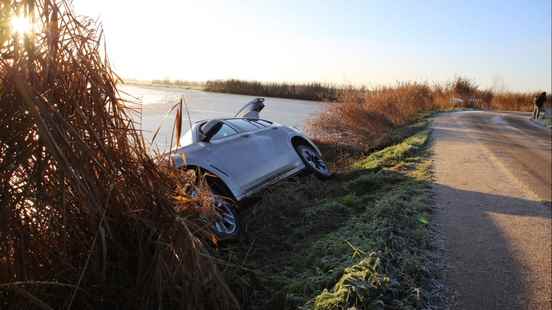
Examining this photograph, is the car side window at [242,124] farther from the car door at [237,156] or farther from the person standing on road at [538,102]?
the person standing on road at [538,102]

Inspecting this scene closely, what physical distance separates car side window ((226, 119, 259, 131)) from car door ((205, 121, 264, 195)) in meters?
0.10

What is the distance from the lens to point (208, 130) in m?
6.75

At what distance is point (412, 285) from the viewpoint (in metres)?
3.76

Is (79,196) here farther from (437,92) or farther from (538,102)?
(437,92)

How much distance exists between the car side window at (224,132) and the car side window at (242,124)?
0.58ft

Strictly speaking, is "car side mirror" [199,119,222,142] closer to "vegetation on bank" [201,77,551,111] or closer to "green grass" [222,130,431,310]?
"green grass" [222,130,431,310]

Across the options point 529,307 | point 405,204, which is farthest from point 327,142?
point 529,307

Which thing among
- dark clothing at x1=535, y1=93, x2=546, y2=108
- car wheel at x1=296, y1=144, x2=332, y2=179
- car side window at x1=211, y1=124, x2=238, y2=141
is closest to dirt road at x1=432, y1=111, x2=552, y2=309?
car wheel at x1=296, y1=144, x2=332, y2=179

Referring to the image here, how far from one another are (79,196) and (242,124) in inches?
205

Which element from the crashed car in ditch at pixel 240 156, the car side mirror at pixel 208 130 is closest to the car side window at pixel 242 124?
the crashed car in ditch at pixel 240 156

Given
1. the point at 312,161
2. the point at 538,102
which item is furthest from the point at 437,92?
the point at 312,161

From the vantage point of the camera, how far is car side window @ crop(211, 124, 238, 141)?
22.7 feet

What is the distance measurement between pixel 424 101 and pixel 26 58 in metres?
33.8

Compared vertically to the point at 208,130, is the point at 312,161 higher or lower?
lower
